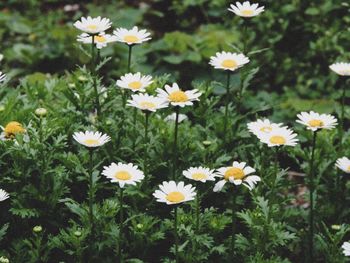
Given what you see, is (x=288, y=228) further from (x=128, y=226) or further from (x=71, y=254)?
(x=71, y=254)

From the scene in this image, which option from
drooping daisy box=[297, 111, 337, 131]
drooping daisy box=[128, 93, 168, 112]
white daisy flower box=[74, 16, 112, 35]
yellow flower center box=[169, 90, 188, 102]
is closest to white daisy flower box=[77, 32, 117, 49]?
white daisy flower box=[74, 16, 112, 35]

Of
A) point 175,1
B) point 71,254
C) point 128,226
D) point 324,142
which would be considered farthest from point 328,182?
point 175,1

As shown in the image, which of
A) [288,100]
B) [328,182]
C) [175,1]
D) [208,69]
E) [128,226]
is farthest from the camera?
[175,1]

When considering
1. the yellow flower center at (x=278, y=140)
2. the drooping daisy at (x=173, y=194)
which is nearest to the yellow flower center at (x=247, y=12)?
the yellow flower center at (x=278, y=140)

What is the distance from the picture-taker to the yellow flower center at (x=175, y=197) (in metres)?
2.50

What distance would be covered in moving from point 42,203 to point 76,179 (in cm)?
19

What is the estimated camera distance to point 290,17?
4.95 m

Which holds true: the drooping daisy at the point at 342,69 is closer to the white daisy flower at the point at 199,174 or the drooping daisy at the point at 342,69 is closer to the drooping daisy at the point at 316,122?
the drooping daisy at the point at 316,122

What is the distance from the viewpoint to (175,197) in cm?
251

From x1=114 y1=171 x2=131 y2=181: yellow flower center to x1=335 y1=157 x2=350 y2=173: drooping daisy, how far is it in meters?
0.94

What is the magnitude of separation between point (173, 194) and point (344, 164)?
841 millimetres

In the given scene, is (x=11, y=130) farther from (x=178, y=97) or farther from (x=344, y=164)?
(x=344, y=164)

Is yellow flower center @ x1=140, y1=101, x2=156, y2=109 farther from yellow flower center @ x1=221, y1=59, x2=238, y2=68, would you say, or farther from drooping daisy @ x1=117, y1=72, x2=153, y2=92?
yellow flower center @ x1=221, y1=59, x2=238, y2=68

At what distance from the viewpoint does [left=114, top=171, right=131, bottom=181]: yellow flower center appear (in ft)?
8.38
